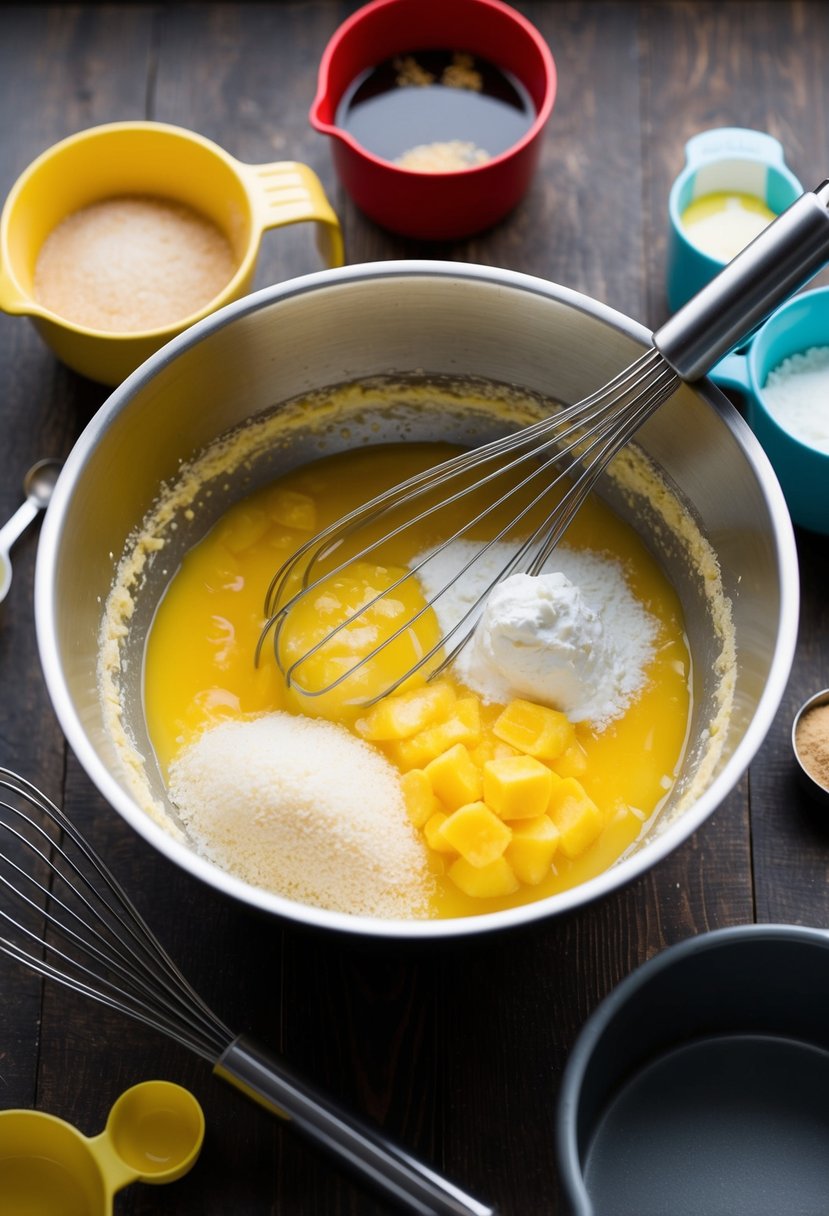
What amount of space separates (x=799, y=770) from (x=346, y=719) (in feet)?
1.70

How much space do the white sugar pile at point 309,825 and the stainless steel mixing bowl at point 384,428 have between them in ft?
0.19

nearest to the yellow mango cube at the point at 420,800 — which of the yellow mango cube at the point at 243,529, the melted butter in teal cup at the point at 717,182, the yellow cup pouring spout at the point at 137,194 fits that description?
the yellow mango cube at the point at 243,529

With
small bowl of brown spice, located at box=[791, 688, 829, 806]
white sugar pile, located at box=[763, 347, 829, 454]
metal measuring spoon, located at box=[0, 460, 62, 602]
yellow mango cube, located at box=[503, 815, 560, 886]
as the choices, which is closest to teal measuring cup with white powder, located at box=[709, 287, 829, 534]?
white sugar pile, located at box=[763, 347, 829, 454]

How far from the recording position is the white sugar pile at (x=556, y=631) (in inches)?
50.9

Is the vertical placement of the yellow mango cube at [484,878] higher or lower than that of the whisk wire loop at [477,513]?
lower

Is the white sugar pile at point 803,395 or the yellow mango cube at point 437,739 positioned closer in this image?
the yellow mango cube at point 437,739

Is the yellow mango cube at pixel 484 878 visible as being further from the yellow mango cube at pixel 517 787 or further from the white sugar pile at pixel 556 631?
the white sugar pile at pixel 556 631

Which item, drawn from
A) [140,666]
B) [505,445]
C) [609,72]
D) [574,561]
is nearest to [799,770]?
[574,561]

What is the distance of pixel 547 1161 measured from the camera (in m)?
1.26

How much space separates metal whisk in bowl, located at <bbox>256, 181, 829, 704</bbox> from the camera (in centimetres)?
111

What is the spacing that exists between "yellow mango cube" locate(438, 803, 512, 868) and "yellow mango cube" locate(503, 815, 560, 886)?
2cm

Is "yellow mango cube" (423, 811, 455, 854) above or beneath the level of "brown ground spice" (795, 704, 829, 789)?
beneath

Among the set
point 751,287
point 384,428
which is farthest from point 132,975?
point 751,287

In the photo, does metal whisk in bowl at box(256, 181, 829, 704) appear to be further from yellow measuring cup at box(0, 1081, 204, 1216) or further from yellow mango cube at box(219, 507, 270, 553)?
yellow measuring cup at box(0, 1081, 204, 1216)
